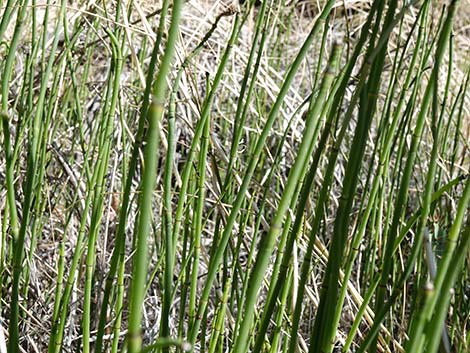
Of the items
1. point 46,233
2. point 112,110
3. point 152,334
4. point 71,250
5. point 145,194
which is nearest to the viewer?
point 145,194

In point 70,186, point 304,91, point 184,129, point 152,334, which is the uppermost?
point 304,91

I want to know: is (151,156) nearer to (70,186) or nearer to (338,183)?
(70,186)

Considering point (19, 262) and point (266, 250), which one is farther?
point (19, 262)

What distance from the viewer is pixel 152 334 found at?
4.30ft

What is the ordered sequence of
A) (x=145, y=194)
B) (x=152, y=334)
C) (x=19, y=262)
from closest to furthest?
1. (x=145, y=194)
2. (x=19, y=262)
3. (x=152, y=334)

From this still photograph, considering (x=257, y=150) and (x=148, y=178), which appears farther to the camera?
(x=257, y=150)

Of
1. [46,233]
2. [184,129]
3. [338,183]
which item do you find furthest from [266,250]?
[184,129]

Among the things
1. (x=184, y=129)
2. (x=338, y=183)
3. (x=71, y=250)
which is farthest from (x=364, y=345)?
(x=184, y=129)

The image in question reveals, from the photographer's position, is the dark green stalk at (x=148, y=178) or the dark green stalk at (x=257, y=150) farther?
the dark green stalk at (x=257, y=150)

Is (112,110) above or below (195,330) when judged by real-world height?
above

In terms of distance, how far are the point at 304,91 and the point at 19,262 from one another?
1.69 m

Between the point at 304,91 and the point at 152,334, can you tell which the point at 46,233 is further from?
the point at 304,91

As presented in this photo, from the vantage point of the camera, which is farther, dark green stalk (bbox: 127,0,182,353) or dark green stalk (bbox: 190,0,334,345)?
dark green stalk (bbox: 190,0,334,345)

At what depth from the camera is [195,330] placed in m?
0.75
